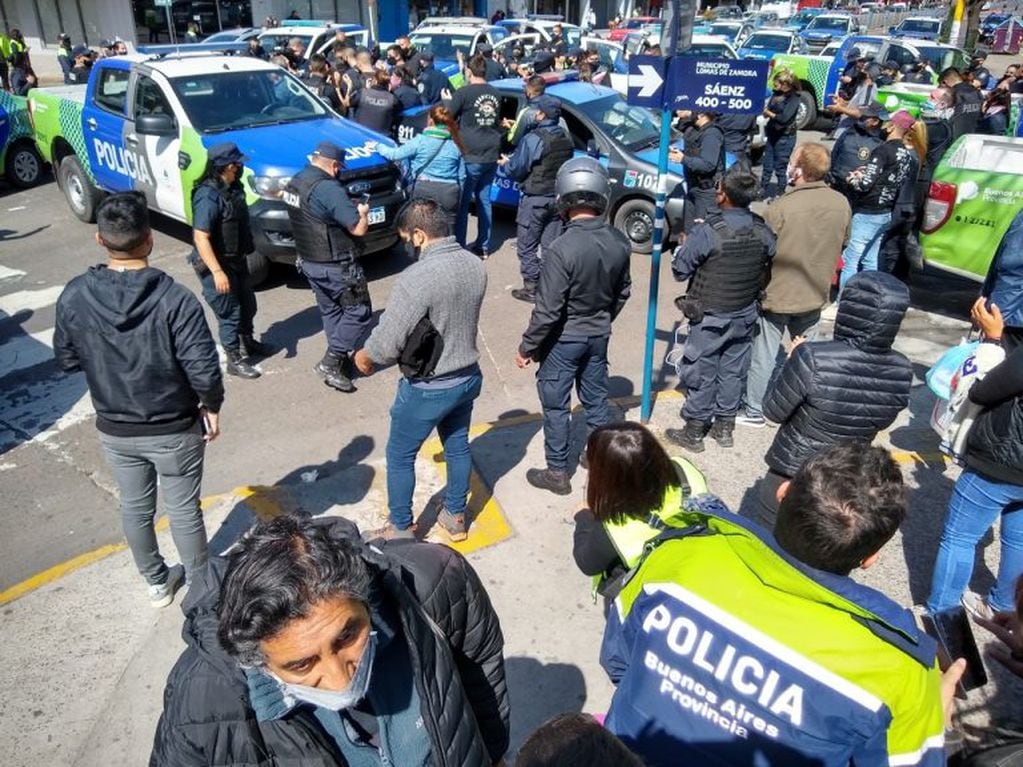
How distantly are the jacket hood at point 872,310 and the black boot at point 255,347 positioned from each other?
15.1 ft

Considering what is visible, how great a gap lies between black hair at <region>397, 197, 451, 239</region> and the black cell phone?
2.48 meters

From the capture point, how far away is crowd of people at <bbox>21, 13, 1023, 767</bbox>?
5.30ft

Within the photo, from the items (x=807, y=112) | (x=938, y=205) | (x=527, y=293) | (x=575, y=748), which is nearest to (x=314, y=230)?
(x=527, y=293)

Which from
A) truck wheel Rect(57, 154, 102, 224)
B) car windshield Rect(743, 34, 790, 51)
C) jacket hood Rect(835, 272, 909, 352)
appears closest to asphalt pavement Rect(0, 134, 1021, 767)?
jacket hood Rect(835, 272, 909, 352)

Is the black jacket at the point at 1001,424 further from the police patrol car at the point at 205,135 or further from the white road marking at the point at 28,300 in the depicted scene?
the white road marking at the point at 28,300

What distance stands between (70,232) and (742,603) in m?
10.1

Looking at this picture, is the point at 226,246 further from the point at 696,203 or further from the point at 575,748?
the point at 575,748

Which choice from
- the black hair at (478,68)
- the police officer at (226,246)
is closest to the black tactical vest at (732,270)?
the police officer at (226,246)

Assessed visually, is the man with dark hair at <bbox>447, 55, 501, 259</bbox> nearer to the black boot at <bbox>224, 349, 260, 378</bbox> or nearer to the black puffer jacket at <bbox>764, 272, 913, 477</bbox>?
the black boot at <bbox>224, 349, 260, 378</bbox>

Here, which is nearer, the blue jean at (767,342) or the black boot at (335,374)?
the blue jean at (767,342)

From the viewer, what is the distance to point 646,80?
4.40 m

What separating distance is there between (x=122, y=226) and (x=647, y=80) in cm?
284

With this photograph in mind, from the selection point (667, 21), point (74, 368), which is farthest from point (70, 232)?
point (667, 21)

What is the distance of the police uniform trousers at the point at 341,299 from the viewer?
5703mm
